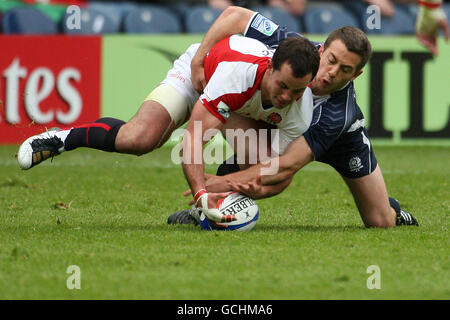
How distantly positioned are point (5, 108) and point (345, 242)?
7.46 meters

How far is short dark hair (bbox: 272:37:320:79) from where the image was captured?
5.33 metres

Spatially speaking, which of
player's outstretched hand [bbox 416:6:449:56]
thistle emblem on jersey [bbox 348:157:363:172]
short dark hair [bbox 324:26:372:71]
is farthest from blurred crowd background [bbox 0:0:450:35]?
short dark hair [bbox 324:26:372:71]

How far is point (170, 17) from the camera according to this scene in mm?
13836

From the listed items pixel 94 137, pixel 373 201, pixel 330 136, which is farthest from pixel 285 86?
pixel 94 137

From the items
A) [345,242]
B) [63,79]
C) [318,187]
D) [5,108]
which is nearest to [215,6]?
[63,79]

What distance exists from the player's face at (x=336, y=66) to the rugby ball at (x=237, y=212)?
91 cm

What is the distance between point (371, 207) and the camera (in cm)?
630

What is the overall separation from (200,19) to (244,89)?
8.37 m

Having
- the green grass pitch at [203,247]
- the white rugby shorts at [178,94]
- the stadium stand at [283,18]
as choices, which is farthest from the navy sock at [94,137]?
the stadium stand at [283,18]

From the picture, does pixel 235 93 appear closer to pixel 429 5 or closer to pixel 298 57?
pixel 298 57

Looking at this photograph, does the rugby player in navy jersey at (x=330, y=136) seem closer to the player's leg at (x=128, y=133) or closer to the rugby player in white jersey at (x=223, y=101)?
the rugby player in white jersey at (x=223, y=101)

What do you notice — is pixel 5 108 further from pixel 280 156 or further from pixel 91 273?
pixel 91 273

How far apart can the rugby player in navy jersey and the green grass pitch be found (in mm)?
247
